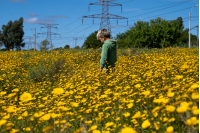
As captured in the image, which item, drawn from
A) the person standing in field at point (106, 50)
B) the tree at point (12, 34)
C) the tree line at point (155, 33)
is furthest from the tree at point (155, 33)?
the tree at point (12, 34)

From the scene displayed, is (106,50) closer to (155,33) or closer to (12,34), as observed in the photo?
(155,33)

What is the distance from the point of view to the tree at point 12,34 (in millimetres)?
60750

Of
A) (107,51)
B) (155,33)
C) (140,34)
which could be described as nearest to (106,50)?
(107,51)

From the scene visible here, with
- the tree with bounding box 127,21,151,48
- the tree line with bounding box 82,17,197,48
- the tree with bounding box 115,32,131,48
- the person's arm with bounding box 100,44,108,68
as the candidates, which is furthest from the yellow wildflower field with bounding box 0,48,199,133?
the tree with bounding box 127,21,151,48

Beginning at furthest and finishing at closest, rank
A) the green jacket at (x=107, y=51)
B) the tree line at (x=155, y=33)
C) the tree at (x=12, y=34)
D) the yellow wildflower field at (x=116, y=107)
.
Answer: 1. the tree at (x=12, y=34)
2. the tree line at (x=155, y=33)
3. the green jacket at (x=107, y=51)
4. the yellow wildflower field at (x=116, y=107)

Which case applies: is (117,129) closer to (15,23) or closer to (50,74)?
(50,74)

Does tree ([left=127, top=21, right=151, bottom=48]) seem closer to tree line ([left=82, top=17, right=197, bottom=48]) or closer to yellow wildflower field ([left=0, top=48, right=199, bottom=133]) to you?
tree line ([left=82, top=17, right=197, bottom=48])

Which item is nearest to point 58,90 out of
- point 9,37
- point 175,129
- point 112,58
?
point 175,129

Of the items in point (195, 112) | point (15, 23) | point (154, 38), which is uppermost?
point (15, 23)

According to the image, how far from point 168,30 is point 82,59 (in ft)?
81.7

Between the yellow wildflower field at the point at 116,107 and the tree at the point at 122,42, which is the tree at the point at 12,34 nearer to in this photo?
the tree at the point at 122,42

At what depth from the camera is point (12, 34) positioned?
60.3 m

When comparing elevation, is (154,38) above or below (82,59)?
above

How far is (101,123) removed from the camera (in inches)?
93.6
